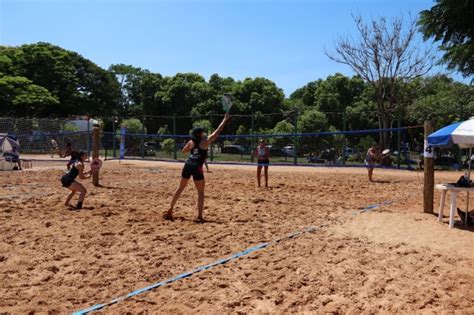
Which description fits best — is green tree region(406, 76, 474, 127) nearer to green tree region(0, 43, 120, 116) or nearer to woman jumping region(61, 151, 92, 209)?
woman jumping region(61, 151, 92, 209)

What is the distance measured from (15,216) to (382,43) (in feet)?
71.9

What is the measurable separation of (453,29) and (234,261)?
15.6m

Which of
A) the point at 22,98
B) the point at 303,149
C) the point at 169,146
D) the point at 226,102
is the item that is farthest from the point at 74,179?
the point at 22,98

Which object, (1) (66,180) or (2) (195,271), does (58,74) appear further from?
(2) (195,271)

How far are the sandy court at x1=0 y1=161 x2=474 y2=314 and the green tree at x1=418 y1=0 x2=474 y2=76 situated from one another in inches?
389

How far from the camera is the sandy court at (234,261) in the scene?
353cm

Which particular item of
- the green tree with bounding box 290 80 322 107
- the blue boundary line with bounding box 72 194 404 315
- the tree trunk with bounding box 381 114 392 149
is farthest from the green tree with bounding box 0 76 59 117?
the blue boundary line with bounding box 72 194 404 315

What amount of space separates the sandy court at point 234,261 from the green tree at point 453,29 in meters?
9.88

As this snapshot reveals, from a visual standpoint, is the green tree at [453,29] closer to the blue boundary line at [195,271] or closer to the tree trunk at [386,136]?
the tree trunk at [386,136]

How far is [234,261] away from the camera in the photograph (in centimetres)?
454

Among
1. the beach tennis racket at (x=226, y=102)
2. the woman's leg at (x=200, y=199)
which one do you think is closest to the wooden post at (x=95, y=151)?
the beach tennis racket at (x=226, y=102)

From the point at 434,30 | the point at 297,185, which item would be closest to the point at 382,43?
the point at 434,30

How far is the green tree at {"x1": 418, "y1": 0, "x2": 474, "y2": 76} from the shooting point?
15289mm

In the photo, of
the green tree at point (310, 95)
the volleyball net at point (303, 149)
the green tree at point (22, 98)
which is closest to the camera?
the volleyball net at point (303, 149)
